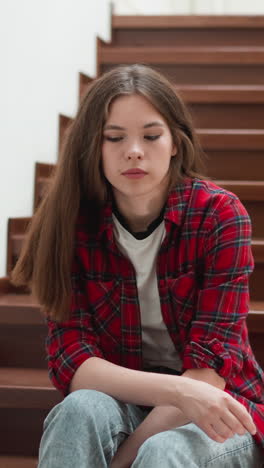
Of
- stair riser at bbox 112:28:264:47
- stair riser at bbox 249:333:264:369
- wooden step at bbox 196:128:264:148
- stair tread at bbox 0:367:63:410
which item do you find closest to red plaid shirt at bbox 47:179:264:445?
stair tread at bbox 0:367:63:410

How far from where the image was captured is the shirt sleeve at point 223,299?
4.08 ft

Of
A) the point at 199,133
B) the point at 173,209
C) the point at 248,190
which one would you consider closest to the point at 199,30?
the point at 199,133

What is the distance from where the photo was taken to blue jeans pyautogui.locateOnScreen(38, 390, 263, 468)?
1111 millimetres

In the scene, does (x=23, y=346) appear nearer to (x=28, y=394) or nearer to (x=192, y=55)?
(x=28, y=394)

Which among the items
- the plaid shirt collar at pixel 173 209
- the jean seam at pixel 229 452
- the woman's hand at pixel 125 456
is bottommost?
the woman's hand at pixel 125 456

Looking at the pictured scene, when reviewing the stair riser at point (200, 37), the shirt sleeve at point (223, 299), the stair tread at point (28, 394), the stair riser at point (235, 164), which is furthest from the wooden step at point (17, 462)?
the stair riser at point (200, 37)

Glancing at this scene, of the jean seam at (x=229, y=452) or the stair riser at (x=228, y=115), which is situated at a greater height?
the stair riser at (x=228, y=115)

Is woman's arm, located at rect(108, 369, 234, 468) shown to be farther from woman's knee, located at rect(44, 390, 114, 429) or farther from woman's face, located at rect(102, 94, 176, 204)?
woman's face, located at rect(102, 94, 176, 204)

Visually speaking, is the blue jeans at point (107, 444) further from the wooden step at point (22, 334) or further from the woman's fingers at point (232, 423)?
the wooden step at point (22, 334)

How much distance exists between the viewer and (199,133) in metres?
2.47

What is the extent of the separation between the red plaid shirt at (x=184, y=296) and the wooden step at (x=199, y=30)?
81.1 inches

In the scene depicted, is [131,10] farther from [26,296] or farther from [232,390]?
[232,390]

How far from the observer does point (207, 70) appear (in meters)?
3.03

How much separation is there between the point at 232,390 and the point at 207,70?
2.03 metres
